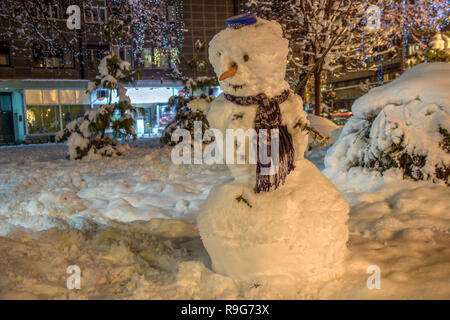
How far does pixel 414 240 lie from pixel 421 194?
1.26 meters

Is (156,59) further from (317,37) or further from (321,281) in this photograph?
(321,281)

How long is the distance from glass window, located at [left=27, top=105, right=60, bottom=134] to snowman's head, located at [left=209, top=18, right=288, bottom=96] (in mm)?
22972

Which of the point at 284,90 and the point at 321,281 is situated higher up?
the point at 284,90

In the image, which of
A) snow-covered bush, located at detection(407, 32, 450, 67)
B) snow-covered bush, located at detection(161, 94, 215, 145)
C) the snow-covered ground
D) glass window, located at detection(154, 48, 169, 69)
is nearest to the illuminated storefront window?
glass window, located at detection(154, 48, 169, 69)

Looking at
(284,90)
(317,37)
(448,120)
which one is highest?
(317,37)

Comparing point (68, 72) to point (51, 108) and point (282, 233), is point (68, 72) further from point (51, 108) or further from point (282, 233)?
point (282, 233)

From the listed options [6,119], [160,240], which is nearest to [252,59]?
[160,240]

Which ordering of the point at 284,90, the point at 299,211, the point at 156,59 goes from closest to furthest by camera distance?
the point at 299,211 → the point at 284,90 → the point at 156,59

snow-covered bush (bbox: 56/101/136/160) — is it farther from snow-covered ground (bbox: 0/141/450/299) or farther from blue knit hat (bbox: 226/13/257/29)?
blue knit hat (bbox: 226/13/257/29)

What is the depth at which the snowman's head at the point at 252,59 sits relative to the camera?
102 inches

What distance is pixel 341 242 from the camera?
8.65ft

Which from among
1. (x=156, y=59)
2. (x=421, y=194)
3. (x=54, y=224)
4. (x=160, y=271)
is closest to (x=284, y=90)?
(x=160, y=271)

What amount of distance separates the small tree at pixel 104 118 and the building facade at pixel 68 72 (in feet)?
30.9

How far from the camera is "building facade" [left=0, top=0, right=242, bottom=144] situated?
2058cm
